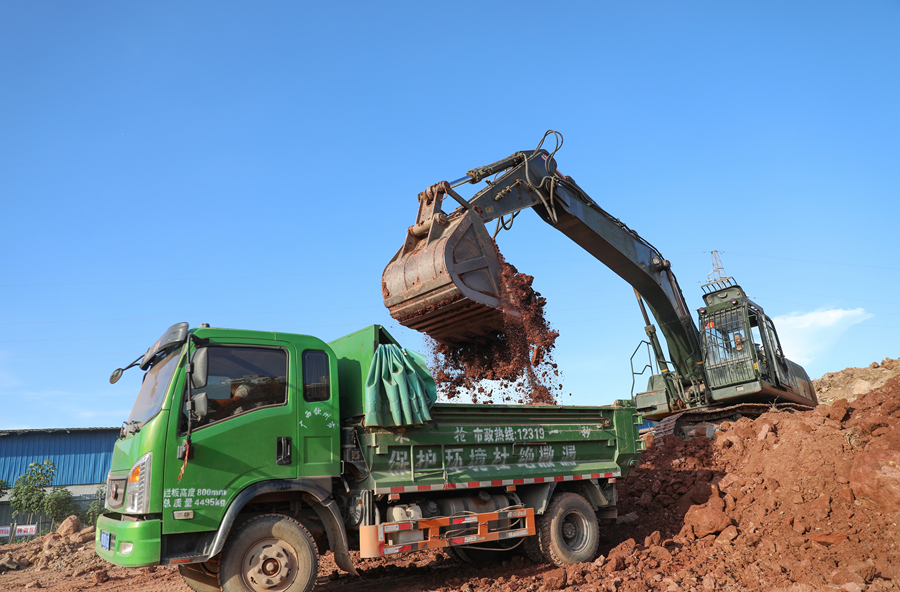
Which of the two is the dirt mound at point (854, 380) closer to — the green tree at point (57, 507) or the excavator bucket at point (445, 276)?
the excavator bucket at point (445, 276)

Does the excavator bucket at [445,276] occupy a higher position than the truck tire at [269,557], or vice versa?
the excavator bucket at [445,276]

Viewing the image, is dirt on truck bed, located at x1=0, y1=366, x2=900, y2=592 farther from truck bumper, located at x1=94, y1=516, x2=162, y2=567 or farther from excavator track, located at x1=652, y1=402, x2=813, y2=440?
truck bumper, located at x1=94, y1=516, x2=162, y2=567

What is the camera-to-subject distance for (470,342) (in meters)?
9.12

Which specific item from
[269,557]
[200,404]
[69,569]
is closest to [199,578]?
[269,557]

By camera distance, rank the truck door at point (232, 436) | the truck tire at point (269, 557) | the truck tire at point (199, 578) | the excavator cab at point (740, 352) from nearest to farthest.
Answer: the truck door at point (232, 436) < the truck tire at point (269, 557) < the truck tire at point (199, 578) < the excavator cab at point (740, 352)

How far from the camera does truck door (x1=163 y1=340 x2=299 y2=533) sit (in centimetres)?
539

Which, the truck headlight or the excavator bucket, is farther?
the excavator bucket

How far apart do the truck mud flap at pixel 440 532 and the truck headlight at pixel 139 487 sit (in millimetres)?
2000

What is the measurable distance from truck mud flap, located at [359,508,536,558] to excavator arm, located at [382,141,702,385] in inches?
102

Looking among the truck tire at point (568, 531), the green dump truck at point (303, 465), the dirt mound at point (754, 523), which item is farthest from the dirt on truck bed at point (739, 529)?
the green dump truck at point (303, 465)

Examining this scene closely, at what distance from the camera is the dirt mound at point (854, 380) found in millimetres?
24984

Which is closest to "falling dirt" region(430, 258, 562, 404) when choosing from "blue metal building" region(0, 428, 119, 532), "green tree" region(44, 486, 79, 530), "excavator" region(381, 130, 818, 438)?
"excavator" region(381, 130, 818, 438)

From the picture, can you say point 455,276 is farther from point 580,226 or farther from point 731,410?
point 731,410

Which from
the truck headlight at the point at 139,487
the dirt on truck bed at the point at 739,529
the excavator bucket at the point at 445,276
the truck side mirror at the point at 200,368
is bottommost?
the dirt on truck bed at the point at 739,529
